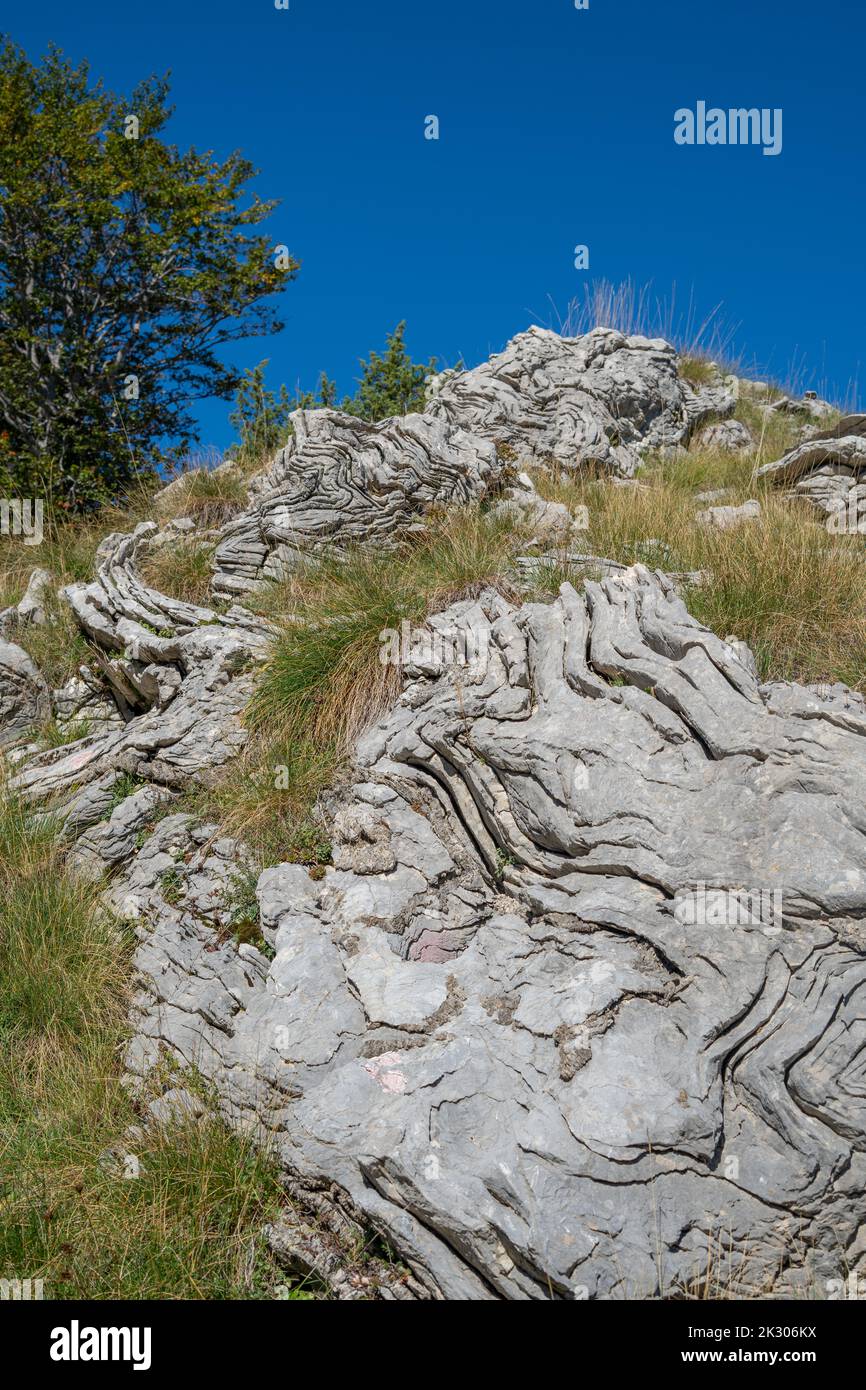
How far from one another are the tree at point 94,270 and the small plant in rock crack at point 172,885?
8303mm

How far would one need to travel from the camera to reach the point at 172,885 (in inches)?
249

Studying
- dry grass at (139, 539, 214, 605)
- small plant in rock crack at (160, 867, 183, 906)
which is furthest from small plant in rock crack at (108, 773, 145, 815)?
dry grass at (139, 539, 214, 605)

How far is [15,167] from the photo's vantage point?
13.0 m

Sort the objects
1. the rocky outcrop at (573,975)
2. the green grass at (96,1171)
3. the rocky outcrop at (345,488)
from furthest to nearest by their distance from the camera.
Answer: the rocky outcrop at (345,488) → the green grass at (96,1171) → the rocky outcrop at (573,975)

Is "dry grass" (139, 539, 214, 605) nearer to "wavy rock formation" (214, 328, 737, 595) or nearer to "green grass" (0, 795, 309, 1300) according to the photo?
"wavy rock formation" (214, 328, 737, 595)

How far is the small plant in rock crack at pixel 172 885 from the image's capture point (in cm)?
624

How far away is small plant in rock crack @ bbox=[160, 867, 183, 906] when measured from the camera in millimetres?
6242

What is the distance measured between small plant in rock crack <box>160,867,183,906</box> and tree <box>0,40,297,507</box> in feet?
27.2

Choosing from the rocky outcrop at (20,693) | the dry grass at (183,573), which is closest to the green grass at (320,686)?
the dry grass at (183,573)

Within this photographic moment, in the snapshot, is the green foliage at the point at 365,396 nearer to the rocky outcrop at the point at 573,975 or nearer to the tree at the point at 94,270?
the tree at the point at 94,270

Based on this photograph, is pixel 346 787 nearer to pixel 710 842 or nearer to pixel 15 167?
pixel 710 842
